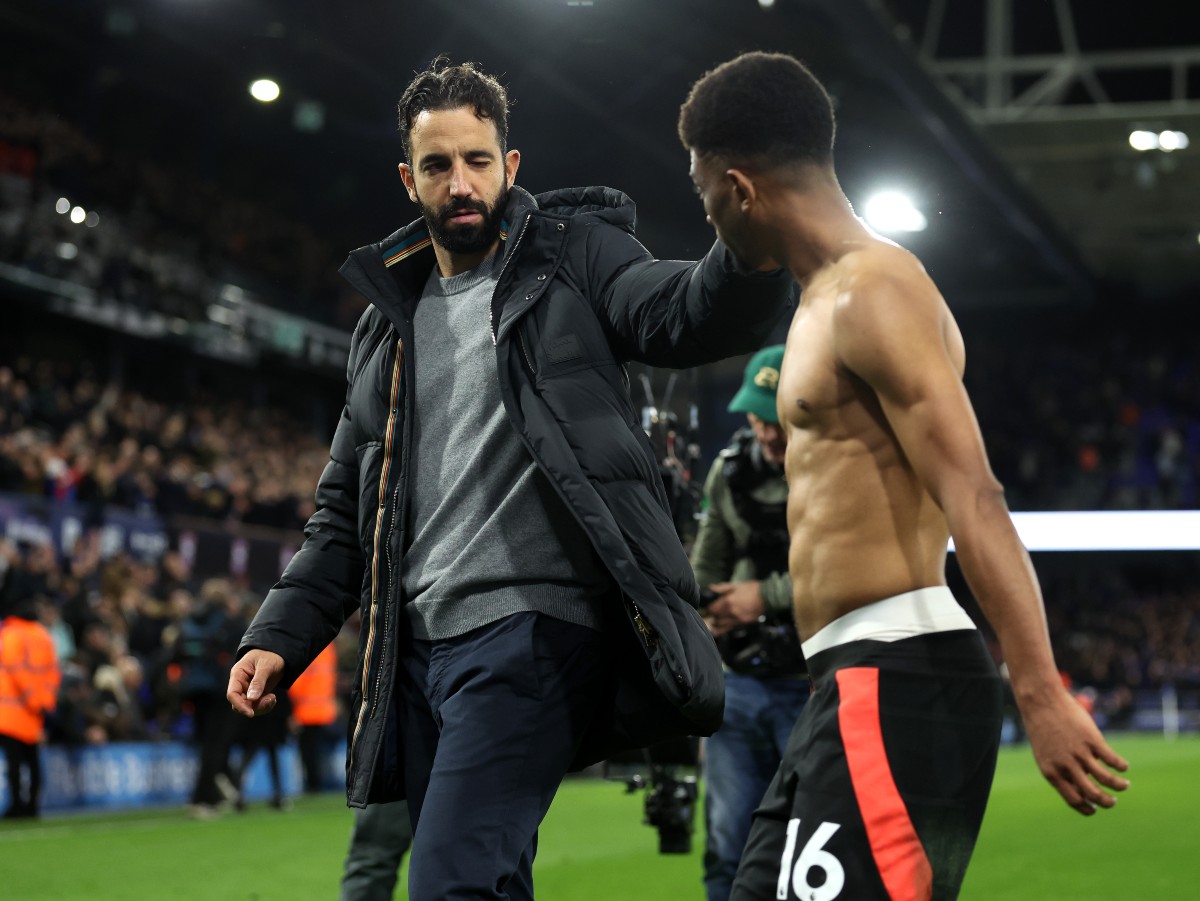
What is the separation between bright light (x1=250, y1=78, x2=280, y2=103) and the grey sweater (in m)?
23.6

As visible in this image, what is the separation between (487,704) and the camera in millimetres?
3229

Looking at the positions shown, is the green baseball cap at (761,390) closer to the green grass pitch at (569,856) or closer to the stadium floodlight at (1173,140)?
the green grass pitch at (569,856)

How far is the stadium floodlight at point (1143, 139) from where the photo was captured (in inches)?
1166

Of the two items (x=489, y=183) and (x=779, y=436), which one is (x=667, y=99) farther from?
(x=489, y=183)

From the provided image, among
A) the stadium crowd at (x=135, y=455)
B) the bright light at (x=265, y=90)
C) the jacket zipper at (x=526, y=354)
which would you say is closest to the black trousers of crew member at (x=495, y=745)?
the jacket zipper at (x=526, y=354)

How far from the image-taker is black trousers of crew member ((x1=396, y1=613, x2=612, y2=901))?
311 centimetres

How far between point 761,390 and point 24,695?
29.5 ft

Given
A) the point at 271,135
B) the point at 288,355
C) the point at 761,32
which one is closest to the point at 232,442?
the point at 288,355

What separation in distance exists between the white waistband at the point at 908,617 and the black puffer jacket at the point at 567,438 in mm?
519

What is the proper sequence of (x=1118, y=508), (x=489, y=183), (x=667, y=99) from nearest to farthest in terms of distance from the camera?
(x=489, y=183)
(x=667, y=99)
(x=1118, y=508)

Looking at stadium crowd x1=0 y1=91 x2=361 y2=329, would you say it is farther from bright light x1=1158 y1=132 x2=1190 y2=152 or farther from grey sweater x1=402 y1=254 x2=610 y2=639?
grey sweater x1=402 y1=254 x2=610 y2=639

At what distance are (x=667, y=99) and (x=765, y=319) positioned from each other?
58.4 feet

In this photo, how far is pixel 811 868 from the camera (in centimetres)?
266

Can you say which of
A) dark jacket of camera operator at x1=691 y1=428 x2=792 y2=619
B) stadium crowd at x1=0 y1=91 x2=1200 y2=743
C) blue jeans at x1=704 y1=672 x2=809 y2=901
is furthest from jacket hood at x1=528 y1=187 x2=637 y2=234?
stadium crowd at x1=0 y1=91 x2=1200 y2=743
